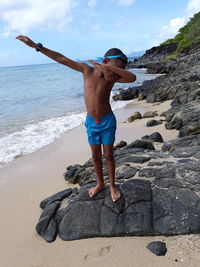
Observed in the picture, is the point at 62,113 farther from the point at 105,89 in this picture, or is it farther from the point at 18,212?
the point at 105,89

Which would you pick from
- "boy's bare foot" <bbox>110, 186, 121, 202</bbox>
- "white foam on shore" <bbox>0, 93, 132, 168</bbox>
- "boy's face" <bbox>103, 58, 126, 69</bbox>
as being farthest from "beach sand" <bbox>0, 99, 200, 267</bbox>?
"boy's face" <bbox>103, 58, 126, 69</bbox>

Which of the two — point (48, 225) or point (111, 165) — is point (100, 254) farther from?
point (111, 165)

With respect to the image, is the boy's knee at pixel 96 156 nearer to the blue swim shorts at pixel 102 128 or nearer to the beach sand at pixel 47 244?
the blue swim shorts at pixel 102 128

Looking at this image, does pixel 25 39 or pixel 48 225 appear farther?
pixel 48 225

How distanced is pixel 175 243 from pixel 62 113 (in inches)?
461

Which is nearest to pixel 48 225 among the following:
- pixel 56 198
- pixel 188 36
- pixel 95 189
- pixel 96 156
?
pixel 56 198

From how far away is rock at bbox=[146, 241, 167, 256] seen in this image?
3016 millimetres

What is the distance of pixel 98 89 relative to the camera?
3322mm

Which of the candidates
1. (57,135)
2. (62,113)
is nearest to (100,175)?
(57,135)

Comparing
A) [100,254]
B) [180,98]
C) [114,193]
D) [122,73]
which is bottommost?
[100,254]

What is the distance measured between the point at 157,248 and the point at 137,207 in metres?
0.61

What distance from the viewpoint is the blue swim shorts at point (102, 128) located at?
11.2 feet

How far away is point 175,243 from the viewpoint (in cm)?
313

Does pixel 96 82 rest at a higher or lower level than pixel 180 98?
higher
